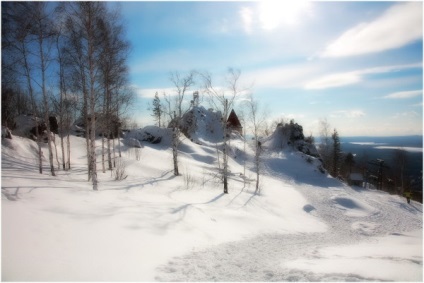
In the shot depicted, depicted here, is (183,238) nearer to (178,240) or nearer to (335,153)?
(178,240)

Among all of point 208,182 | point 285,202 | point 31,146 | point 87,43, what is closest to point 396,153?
point 285,202

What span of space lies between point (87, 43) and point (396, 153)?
162 ft

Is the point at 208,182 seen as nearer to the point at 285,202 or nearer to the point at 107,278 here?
the point at 285,202

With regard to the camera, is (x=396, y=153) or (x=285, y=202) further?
(x=396, y=153)

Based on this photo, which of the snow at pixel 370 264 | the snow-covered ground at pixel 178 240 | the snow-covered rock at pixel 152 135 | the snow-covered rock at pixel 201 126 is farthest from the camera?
the snow-covered rock at pixel 201 126

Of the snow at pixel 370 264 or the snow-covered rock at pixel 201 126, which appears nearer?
the snow at pixel 370 264

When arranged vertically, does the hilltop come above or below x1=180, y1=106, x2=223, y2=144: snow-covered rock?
below

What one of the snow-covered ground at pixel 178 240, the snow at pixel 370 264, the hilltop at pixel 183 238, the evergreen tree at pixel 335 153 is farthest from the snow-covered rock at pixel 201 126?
the snow at pixel 370 264

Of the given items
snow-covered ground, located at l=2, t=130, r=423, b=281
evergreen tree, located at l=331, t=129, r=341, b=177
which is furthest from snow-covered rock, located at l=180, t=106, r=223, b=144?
snow-covered ground, located at l=2, t=130, r=423, b=281

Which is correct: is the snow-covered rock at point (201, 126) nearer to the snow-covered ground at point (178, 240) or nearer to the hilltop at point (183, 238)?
the hilltop at point (183, 238)

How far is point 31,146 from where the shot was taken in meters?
23.0

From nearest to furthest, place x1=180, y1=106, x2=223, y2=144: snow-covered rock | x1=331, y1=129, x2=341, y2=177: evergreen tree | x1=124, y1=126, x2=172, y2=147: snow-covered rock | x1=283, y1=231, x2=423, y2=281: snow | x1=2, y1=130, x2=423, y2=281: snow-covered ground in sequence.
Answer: x1=2, y1=130, x2=423, y2=281: snow-covered ground → x1=283, y1=231, x2=423, y2=281: snow → x1=124, y1=126, x2=172, y2=147: snow-covered rock → x1=180, y1=106, x2=223, y2=144: snow-covered rock → x1=331, y1=129, x2=341, y2=177: evergreen tree

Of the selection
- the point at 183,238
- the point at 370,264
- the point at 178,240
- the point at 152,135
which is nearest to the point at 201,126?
the point at 152,135

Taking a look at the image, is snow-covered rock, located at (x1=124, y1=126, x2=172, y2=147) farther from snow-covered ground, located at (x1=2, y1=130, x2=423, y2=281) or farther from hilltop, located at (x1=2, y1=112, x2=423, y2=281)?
snow-covered ground, located at (x1=2, y1=130, x2=423, y2=281)
